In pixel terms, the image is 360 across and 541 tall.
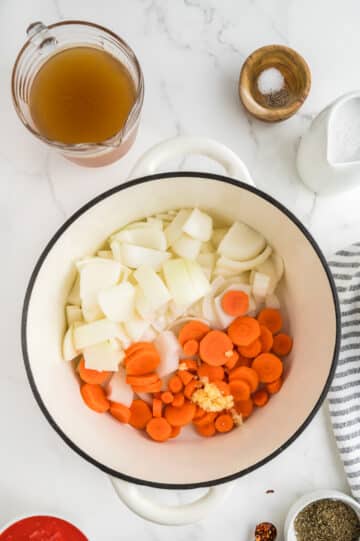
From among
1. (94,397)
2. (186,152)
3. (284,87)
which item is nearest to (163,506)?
A: (94,397)

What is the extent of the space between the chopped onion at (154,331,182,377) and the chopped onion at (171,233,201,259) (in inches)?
6.6

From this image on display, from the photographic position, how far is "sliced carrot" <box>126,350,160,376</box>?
1134 millimetres

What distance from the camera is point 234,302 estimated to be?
1.17 meters

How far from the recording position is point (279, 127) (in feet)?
4.09

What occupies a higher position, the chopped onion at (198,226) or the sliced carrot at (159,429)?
the chopped onion at (198,226)

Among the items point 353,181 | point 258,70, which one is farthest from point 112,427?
point 258,70

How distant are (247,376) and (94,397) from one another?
1.04 ft

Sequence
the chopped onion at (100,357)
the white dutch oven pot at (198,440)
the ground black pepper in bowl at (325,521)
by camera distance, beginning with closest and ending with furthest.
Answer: the white dutch oven pot at (198,440), the chopped onion at (100,357), the ground black pepper in bowl at (325,521)

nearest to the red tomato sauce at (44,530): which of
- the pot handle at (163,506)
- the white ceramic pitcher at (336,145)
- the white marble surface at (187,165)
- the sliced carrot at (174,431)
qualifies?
the white marble surface at (187,165)

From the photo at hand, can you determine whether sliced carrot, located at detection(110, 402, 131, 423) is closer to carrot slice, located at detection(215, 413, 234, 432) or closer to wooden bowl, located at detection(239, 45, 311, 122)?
carrot slice, located at detection(215, 413, 234, 432)

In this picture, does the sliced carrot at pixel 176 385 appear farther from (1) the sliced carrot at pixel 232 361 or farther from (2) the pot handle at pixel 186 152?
(2) the pot handle at pixel 186 152

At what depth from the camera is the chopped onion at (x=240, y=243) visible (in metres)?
1.15

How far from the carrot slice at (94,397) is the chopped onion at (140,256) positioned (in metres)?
0.26

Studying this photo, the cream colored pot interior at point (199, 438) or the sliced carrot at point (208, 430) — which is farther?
the sliced carrot at point (208, 430)
